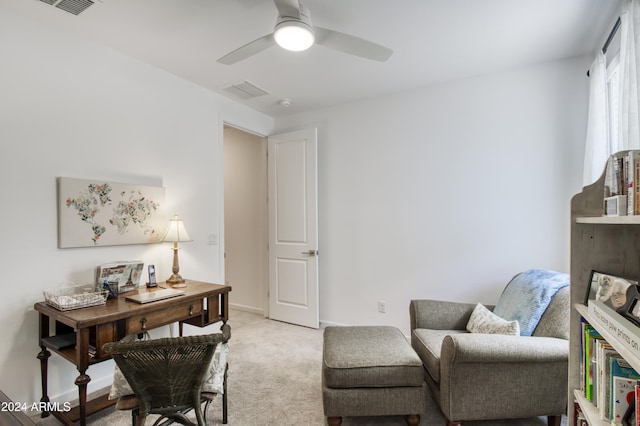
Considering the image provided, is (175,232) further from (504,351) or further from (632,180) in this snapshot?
(632,180)

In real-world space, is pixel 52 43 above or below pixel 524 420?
above

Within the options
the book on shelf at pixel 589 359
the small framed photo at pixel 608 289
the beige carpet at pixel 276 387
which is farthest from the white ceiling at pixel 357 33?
the beige carpet at pixel 276 387

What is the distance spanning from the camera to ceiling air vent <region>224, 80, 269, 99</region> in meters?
3.02

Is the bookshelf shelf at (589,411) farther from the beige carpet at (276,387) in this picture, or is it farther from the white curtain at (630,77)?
the white curtain at (630,77)

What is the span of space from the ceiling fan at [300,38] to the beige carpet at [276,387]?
7.30ft

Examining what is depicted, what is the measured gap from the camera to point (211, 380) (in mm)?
1639

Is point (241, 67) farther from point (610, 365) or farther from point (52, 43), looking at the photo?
point (610, 365)

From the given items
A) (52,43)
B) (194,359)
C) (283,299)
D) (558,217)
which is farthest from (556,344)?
(52,43)

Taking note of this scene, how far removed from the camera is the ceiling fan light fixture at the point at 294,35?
164 centimetres

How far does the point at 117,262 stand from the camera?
7.80 ft

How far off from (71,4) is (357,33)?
5.79 ft

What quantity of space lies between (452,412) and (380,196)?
207 centimetres

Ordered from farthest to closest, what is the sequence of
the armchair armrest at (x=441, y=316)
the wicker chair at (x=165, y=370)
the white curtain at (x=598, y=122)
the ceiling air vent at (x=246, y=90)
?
the ceiling air vent at (x=246, y=90) → the armchair armrest at (x=441, y=316) → the white curtain at (x=598, y=122) → the wicker chair at (x=165, y=370)

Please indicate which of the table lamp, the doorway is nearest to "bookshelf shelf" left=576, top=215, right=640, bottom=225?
the table lamp
